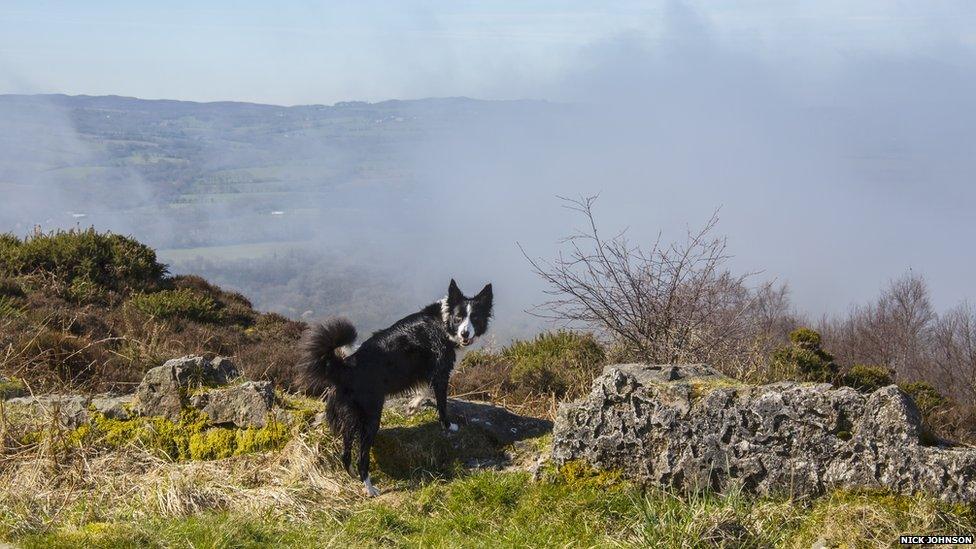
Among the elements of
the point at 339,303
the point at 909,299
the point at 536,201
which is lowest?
the point at 339,303

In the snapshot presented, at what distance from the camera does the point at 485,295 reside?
322 inches

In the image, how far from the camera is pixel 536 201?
15650 centimetres

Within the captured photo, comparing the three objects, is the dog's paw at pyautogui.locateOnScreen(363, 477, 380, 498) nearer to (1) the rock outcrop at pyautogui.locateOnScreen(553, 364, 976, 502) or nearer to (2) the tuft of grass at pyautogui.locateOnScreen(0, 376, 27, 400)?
(1) the rock outcrop at pyautogui.locateOnScreen(553, 364, 976, 502)

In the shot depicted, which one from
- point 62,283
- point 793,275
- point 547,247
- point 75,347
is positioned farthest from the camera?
point 793,275

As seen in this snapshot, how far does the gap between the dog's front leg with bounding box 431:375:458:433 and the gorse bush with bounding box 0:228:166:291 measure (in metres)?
10.2

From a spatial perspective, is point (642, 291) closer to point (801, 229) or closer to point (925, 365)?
point (925, 365)

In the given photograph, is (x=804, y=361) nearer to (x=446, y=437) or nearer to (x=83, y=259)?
(x=446, y=437)

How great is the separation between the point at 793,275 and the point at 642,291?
439ft

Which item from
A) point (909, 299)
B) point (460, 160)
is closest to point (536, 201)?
point (460, 160)

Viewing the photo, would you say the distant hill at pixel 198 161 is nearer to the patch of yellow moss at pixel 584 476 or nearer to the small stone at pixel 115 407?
the small stone at pixel 115 407

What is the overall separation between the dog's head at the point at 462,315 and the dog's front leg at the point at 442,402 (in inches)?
17.6

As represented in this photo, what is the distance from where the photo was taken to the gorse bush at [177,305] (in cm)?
1402

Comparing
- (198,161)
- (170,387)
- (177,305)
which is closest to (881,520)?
(170,387)

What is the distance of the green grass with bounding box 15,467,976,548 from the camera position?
509 cm
